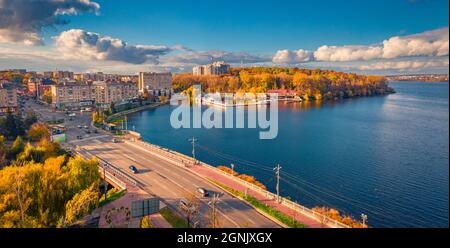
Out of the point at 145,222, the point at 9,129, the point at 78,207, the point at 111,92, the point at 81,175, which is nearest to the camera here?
the point at 145,222

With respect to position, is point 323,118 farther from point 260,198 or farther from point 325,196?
point 260,198

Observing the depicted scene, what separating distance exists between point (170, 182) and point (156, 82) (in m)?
52.4

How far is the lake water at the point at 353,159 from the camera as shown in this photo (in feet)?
39.1

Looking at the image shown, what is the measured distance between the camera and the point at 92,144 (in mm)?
18609

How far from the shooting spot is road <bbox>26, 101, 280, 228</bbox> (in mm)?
8602

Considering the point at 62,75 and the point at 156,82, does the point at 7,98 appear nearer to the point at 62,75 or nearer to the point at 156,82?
the point at 156,82

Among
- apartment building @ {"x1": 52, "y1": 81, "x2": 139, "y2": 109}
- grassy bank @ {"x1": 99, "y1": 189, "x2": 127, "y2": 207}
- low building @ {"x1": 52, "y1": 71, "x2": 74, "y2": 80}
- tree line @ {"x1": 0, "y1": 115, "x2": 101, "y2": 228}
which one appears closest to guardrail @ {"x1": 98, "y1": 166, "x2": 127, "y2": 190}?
grassy bank @ {"x1": 99, "y1": 189, "x2": 127, "y2": 207}

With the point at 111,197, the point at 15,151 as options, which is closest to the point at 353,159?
the point at 111,197

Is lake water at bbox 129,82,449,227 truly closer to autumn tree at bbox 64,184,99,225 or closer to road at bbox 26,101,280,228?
road at bbox 26,101,280,228

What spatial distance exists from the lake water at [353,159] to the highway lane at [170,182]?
12.2 ft

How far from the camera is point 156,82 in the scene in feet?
203
